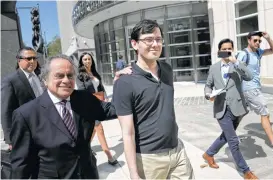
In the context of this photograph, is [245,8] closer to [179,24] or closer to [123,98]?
[179,24]

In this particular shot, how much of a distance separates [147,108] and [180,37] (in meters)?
14.4

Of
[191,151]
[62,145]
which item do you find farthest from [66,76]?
[191,151]

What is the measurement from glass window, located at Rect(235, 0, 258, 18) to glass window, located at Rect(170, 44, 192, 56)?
12.6 feet

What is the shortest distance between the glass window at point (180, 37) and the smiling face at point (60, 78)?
1444cm

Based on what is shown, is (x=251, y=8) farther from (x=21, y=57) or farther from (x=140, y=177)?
(x=140, y=177)

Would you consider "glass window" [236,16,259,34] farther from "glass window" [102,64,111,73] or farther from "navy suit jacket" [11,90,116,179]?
"navy suit jacket" [11,90,116,179]

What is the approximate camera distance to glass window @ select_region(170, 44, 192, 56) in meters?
16.0

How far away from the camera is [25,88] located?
3449 millimetres

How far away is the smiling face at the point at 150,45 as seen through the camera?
2.20 metres

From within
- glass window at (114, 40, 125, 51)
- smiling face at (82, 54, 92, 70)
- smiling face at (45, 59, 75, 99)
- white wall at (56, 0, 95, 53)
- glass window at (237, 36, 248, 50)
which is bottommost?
smiling face at (45, 59, 75, 99)

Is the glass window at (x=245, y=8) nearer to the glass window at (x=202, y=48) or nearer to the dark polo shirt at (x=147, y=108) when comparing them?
the glass window at (x=202, y=48)

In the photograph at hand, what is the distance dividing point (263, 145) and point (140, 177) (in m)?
3.53

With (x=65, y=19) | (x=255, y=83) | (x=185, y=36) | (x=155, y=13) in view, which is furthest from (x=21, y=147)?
(x=65, y=19)

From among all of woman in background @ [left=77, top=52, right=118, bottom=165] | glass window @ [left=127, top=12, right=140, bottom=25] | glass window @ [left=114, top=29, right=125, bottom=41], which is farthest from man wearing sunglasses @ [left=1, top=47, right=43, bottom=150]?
glass window @ [left=114, top=29, right=125, bottom=41]
